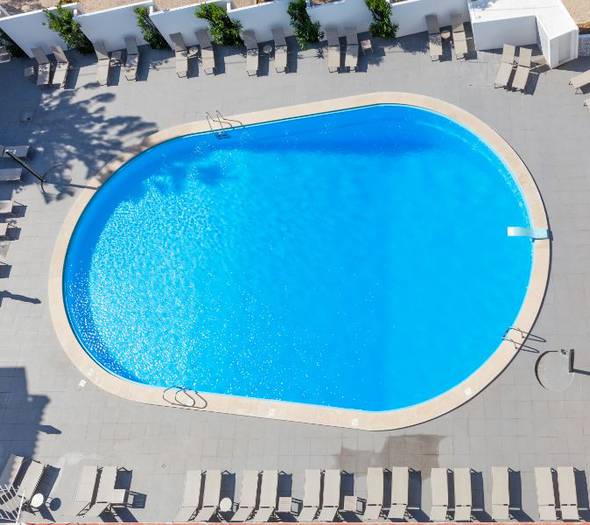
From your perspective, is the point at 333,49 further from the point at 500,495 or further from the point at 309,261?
the point at 500,495

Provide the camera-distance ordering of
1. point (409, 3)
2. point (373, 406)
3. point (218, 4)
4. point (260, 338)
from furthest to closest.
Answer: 1. point (218, 4)
2. point (409, 3)
3. point (260, 338)
4. point (373, 406)

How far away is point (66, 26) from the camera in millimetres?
21719

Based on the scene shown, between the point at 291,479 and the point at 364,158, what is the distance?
32.8 feet

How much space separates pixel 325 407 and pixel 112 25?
15018 mm

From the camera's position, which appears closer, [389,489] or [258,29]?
[389,489]

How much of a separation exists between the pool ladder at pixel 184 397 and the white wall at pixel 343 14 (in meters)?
12.6

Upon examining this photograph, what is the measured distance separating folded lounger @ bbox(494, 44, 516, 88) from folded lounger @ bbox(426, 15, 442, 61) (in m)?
2.02

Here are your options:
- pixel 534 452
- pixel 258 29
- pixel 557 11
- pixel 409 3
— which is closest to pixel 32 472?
pixel 534 452

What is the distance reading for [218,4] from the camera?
21.2 m

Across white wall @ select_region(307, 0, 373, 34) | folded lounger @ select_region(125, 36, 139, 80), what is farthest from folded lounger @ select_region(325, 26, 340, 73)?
folded lounger @ select_region(125, 36, 139, 80)

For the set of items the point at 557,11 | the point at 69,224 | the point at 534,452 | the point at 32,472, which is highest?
the point at 557,11

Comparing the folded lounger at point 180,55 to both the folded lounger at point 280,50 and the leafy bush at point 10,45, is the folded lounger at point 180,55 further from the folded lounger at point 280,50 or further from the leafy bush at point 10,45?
the leafy bush at point 10,45

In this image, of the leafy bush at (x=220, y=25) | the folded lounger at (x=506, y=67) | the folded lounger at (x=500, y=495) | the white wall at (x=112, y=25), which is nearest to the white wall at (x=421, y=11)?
the folded lounger at (x=506, y=67)

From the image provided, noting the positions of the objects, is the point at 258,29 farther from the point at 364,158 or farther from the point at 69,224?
the point at 69,224
